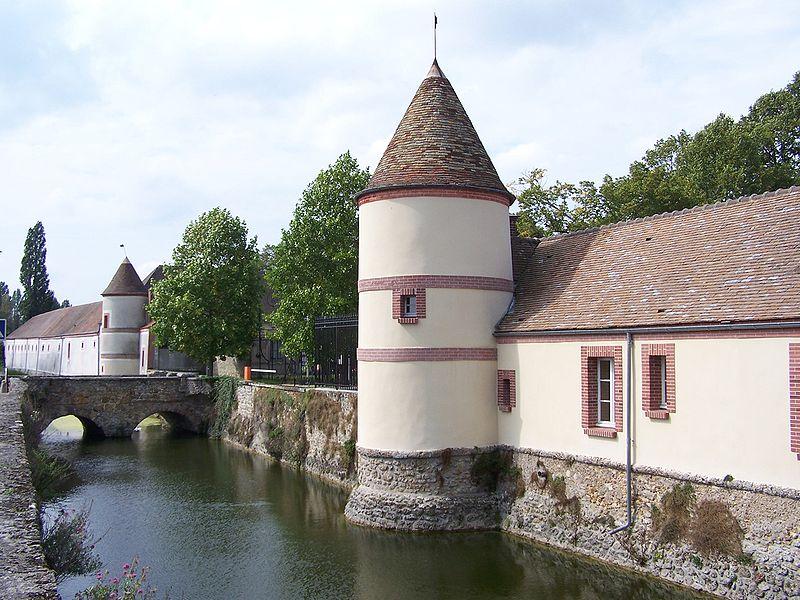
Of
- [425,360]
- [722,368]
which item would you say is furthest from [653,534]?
[425,360]

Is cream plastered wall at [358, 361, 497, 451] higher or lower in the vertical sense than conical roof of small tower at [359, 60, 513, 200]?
lower

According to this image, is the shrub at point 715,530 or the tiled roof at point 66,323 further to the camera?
the tiled roof at point 66,323

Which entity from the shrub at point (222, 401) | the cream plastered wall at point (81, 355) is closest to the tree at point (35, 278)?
the cream plastered wall at point (81, 355)

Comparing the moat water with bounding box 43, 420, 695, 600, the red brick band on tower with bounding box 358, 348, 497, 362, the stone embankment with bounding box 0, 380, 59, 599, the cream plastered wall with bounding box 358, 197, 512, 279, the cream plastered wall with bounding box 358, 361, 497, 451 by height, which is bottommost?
the moat water with bounding box 43, 420, 695, 600

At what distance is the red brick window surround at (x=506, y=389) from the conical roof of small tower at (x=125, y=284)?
1497 inches

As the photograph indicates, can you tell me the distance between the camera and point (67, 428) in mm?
38062

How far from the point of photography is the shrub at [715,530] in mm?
11461

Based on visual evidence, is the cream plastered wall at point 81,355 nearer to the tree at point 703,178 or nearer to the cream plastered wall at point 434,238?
the tree at point 703,178

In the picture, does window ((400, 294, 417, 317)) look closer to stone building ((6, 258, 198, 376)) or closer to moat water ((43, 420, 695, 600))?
moat water ((43, 420, 695, 600))

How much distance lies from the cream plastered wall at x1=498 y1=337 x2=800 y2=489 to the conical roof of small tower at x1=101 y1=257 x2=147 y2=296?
130 feet

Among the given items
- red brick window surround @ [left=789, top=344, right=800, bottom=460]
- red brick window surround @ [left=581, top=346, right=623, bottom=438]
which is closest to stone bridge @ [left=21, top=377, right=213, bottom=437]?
red brick window surround @ [left=581, top=346, right=623, bottom=438]

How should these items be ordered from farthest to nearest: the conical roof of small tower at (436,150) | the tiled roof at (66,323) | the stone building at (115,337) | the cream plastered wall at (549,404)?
the tiled roof at (66,323), the stone building at (115,337), the conical roof of small tower at (436,150), the cream plastered wall at (549,404)

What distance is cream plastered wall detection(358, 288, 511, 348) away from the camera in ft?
53.5

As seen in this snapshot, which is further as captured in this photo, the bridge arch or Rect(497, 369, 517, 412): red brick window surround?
the bridge arch
